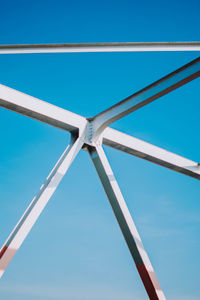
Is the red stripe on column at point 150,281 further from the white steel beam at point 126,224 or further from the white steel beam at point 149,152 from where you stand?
the white steel beam at point 149,152

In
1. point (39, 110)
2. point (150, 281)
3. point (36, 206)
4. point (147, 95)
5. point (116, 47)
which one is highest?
point (39, 110)

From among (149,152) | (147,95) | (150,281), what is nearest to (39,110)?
(147,95)

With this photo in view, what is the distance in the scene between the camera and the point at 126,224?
4656mm

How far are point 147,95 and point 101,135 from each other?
1.06 meters

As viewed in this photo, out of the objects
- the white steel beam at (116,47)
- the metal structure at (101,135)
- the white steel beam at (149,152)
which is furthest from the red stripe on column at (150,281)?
the white steel beam at (116,47)

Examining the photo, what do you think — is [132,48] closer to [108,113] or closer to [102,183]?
[108,113]

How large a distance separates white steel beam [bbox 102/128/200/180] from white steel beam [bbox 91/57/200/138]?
276mm

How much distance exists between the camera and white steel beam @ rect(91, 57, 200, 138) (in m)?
3.99

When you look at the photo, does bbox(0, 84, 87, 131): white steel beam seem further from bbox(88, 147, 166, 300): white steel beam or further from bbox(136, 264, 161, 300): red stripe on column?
bbox(136, 264, 161, 300): red stripe on column

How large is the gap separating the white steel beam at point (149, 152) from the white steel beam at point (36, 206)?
0.66 meters

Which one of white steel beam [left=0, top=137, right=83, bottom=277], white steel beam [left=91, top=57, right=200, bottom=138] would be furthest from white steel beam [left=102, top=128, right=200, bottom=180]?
white steel beam [left=0, top=137, right=83, bottom=277]

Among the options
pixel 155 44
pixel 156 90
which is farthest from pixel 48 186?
pixel 155 44

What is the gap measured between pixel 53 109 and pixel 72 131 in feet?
1.77

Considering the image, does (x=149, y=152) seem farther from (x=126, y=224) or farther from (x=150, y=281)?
(x=150, y=281)
